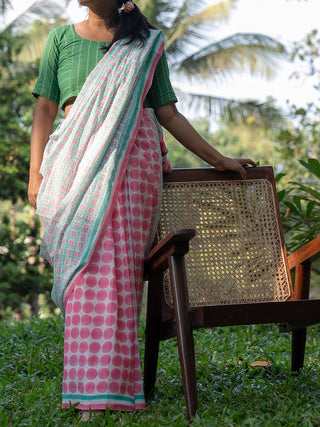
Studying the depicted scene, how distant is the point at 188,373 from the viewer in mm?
1853

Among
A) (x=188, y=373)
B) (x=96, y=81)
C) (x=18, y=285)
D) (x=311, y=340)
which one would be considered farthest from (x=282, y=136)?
(x=18, y=285)

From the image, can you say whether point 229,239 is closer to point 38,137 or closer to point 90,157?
point 90,157

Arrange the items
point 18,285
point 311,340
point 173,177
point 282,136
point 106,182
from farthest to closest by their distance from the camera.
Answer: point 18,285 → point 282,136 → point 311,340 → point 173,177 → point 106,182

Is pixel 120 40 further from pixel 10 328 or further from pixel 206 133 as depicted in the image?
pixel 206 133

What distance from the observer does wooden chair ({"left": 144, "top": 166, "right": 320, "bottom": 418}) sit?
2.37m

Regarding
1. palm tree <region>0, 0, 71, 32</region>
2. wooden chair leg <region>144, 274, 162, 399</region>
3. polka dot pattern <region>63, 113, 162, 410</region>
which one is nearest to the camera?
polka dot pattern <region>63, 113, 162, 410</region>

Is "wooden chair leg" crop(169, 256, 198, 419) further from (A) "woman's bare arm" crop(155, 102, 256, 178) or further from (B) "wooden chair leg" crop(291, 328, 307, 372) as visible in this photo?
(B) "wooden chair leg" crop(291, 328, 307, 372)

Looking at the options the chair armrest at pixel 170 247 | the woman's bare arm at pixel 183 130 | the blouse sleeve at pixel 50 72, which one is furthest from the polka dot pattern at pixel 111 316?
the blouse sleeve at pixel 50 72

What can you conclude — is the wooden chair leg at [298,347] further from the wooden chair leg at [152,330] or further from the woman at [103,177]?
the woman at [103,177]

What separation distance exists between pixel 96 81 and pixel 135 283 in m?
0.86

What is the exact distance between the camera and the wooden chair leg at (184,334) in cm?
185

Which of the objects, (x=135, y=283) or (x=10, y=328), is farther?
(x=10, y=328)

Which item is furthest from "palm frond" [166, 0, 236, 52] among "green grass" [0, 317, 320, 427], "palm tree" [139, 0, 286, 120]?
"green grass" [0, 317, 320, 427]

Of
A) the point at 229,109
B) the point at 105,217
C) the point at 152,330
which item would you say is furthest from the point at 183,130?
the point at 229,109
